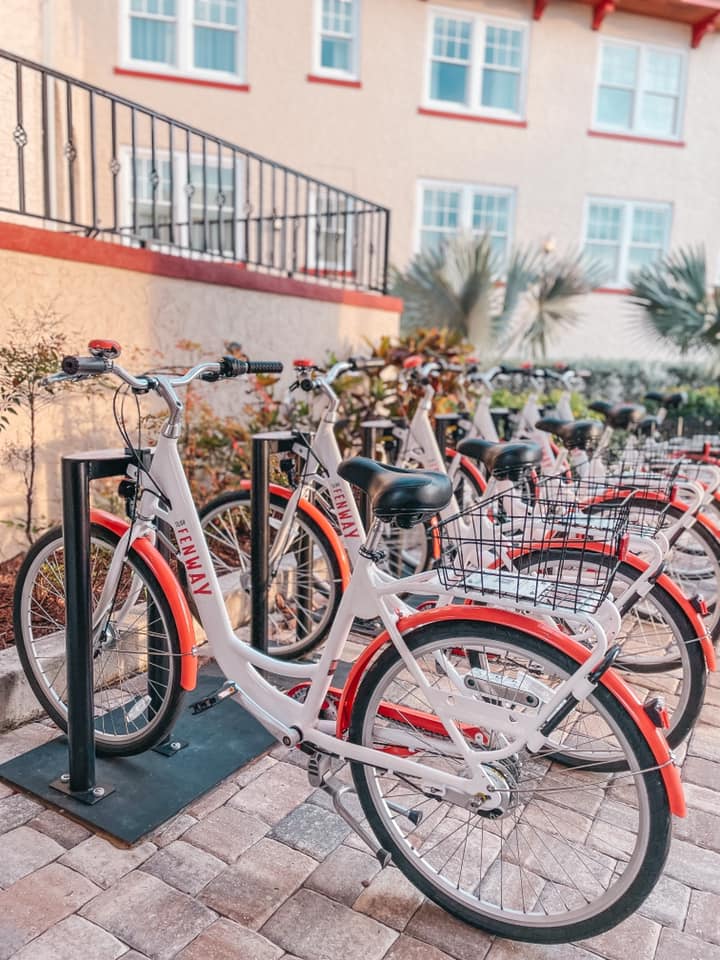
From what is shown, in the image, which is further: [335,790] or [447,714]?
[335,790]

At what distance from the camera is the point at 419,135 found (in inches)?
476

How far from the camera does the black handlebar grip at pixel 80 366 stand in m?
2.04

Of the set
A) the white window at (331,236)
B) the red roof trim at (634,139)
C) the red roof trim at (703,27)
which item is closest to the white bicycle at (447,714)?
the white window at (331,236)

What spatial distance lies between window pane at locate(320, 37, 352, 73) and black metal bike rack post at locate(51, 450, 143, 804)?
36.6ft

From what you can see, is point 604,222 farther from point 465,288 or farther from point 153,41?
point 153,41

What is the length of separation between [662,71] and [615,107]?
108 centimetres

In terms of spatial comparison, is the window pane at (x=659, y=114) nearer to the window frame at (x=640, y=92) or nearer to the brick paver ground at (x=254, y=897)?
the window frame at (x=640, y=92)

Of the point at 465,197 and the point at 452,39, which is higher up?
the point at 452,39

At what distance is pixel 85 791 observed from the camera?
2367 millimetres

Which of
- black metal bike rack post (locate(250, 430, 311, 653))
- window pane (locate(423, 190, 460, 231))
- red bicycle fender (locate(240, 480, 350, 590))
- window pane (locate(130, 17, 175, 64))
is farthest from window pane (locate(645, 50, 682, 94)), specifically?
black metal bike rack post (locate(250, 430, 311, 653))

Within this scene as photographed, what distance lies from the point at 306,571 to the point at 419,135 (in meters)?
10.4

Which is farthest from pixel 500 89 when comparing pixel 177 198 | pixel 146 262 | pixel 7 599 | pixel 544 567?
pixel 544 567

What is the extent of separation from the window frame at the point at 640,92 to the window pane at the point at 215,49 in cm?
598

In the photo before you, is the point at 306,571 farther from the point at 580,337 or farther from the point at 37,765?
the point at 580,337
